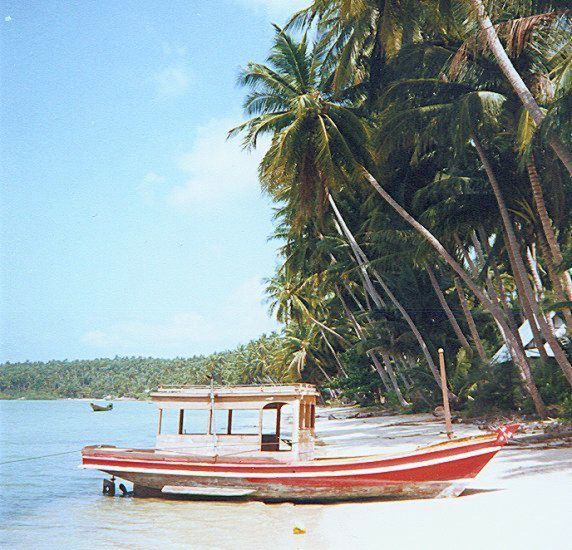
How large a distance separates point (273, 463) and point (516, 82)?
8996mm

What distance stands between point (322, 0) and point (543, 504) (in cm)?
1296

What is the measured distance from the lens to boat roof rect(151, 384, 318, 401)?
36.7 feet

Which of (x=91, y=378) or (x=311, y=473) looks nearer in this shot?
(x=311, y=473)

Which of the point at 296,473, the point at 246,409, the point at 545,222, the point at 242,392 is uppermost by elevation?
the point at 545,222

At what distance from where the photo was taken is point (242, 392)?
11.4 meters

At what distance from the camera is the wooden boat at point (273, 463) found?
964cm

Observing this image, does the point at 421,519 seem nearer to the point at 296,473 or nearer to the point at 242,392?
the point at 296,473

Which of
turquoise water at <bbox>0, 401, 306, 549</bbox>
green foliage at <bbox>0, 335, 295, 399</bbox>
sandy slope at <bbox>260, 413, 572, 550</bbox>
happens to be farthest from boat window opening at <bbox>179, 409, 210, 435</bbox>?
green foliage at <bbox>0, 335, 295, 399</bbox>

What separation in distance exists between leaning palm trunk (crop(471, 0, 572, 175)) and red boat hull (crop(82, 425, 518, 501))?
6239mm

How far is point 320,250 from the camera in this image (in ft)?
94.9

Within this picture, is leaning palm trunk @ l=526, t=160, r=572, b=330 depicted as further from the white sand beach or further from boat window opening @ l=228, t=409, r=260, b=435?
boat window opening @ l=228, t=409, r=260, b=435

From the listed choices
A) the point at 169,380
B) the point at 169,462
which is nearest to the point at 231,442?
the point at 169,462

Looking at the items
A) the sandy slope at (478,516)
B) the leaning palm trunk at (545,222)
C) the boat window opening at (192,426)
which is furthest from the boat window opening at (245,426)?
the leaning palm trunk at (545,222)

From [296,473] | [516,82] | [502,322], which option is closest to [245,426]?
[502,322]
